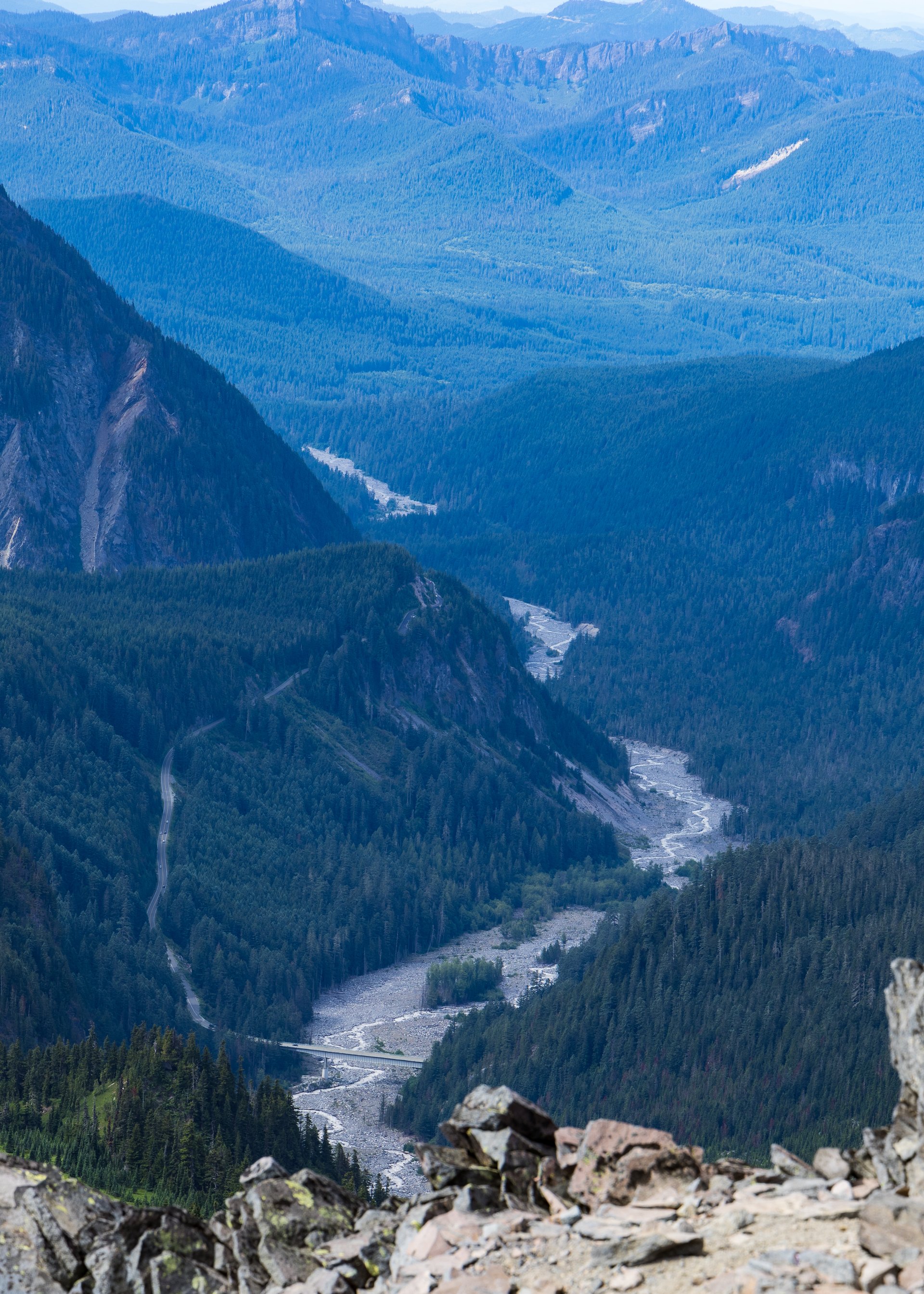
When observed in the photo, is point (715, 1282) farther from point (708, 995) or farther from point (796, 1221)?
point (708, 995)

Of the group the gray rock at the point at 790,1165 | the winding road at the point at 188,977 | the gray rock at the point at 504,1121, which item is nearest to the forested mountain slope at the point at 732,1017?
the winding road at the point at 188,977

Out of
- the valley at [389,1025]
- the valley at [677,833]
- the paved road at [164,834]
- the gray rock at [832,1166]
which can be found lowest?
the valley at [677,833]

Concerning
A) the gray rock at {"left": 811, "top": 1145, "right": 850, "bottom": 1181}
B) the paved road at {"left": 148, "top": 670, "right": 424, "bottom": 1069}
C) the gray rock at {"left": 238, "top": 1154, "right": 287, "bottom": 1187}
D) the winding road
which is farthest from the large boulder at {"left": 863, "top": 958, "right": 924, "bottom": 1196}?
the paved road at {"left": 148, "top": 670, "right": 424, "bottom": 1069}

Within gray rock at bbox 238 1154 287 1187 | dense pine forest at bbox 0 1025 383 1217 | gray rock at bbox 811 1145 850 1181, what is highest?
gray rock at bbox 811 1145 850 1181

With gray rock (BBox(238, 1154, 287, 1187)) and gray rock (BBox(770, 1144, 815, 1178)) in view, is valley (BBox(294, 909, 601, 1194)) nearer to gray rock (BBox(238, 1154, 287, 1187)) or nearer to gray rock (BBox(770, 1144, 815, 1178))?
gray rock (BBox(238, 1154, 287, 1187))

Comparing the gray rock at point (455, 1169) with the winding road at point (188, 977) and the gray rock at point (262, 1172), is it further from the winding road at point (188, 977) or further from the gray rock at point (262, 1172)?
the winding road at point (188, 977)

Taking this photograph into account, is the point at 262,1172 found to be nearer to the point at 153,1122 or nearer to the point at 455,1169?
the point at 455,1169

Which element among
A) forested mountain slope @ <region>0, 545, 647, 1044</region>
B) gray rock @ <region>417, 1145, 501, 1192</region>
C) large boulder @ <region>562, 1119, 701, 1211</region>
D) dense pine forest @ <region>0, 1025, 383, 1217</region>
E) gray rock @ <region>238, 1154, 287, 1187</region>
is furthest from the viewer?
forested mountain slope @ <region>0, 545, 647, 1044</region>
